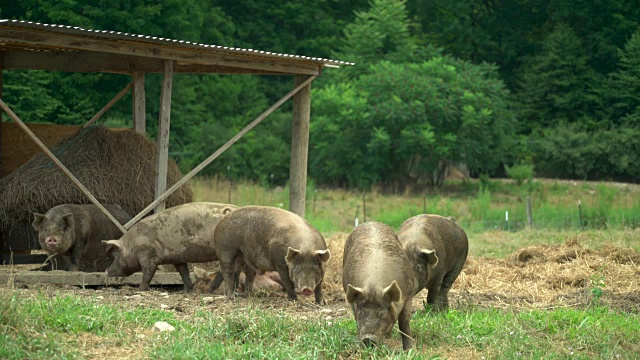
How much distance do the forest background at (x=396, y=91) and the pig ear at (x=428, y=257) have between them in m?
19.8

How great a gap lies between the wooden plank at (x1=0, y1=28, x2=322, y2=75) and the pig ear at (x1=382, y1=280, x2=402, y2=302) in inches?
226

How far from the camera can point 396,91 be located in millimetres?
32562

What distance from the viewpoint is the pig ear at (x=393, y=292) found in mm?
8031

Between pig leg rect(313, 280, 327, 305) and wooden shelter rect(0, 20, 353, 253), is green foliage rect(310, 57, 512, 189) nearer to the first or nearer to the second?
wooden shelter rect(0, 20, 353, 253)

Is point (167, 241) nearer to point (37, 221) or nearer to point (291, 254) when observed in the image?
point (37, 221)

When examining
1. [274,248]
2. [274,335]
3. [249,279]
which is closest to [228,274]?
[249,279]

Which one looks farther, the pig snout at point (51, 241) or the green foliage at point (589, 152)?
the green foliage at point (589, 152)

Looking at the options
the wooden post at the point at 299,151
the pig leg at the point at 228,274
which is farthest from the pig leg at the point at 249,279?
the wooden post at the point at 299,151

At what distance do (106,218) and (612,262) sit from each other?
7.05 m

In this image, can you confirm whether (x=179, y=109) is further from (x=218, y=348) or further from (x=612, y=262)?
(x=218, y=348)

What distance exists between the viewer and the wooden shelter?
1197cm

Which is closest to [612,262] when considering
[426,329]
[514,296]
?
[514,296]

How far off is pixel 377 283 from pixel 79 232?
6.52 meters

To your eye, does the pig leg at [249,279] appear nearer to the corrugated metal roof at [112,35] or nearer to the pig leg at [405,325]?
the corrugated metal roof at [112,35]
